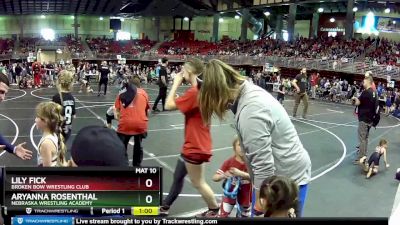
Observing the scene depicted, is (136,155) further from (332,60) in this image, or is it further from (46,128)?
(332,60)

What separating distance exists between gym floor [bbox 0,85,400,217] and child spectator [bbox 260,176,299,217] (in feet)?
2.91

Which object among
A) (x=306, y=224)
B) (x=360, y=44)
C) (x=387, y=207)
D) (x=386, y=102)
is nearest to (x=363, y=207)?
(x=387, y=207)

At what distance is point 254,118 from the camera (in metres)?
2.82

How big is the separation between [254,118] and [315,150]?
347 inches

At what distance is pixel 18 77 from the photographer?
91.5 feet

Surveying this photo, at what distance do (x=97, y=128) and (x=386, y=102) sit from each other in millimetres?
21876

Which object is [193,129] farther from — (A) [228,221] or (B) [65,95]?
(A) [228,221]

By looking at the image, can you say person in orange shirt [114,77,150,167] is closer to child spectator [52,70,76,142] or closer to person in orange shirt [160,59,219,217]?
child spectator [52,70,76,142]

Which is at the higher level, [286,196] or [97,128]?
[97,128]

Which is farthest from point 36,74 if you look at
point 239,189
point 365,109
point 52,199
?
point 52,199

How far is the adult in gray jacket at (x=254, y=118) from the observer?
283cm

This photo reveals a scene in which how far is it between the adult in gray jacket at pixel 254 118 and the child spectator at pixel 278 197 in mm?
159

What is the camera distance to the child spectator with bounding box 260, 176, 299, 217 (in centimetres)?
262
